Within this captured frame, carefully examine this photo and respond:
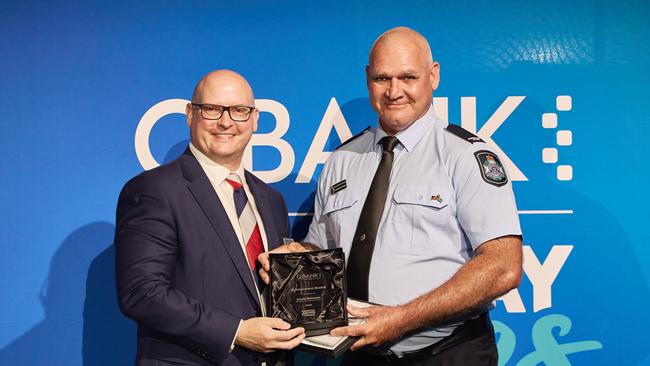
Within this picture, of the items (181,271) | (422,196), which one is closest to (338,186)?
(422,196)

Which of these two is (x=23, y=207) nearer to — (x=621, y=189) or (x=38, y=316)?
(x=38, y=316)

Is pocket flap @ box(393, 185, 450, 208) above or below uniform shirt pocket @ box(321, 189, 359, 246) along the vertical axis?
above

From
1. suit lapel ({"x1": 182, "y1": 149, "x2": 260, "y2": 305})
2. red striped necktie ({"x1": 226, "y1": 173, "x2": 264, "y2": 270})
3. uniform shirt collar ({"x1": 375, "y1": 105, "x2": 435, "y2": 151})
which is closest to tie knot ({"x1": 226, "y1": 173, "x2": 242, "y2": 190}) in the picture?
red striped necktie ({"x1": 226, "y1": 173, "x2": 264, "y2": 270})

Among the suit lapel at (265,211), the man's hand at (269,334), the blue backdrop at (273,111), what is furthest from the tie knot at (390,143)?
the man's hand at (269,334)

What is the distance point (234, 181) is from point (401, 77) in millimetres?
696

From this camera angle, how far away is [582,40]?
2.43m

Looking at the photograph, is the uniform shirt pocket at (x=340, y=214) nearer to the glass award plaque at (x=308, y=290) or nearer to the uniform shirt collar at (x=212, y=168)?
the glass award plaque at (x=308, y=290)

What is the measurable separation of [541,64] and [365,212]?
1.24 m

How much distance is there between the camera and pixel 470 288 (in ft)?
5.33

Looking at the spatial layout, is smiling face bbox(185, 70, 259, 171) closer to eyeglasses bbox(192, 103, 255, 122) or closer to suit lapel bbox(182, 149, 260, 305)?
eyeglasses bbox(192, 103, 255, 122)

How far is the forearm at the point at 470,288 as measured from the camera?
162cm

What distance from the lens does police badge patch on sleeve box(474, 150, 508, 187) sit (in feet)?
5.64

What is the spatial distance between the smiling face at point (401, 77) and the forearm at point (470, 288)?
551 millimetres

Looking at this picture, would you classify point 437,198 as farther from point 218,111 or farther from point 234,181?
point 218,111
